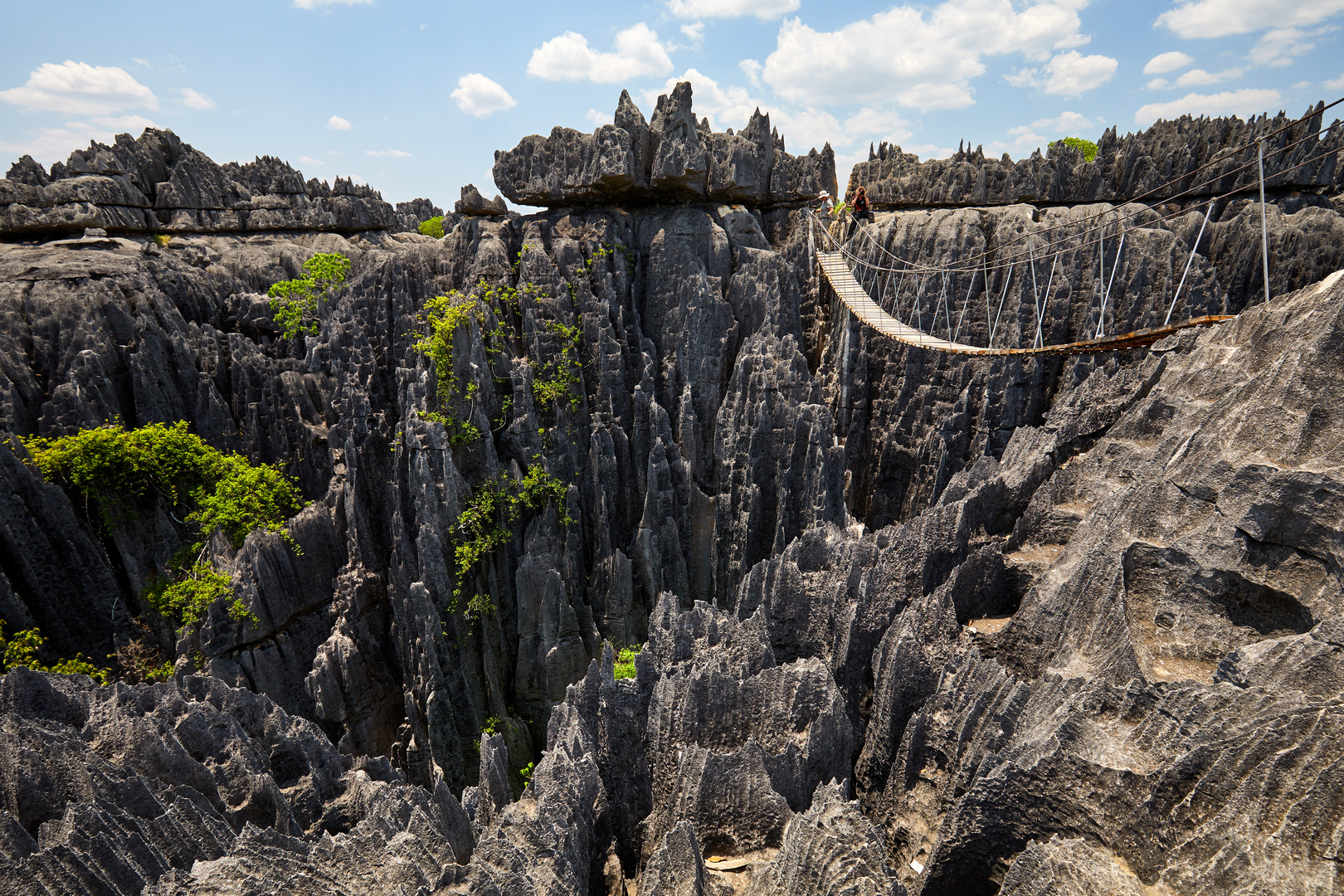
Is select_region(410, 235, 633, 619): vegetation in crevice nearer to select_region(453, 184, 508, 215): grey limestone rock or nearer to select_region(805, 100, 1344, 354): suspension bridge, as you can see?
select_region(453, 184, 508, 215): grey limestone rock

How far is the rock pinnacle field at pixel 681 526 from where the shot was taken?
678cm

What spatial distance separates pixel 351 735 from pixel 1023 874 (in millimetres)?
20852

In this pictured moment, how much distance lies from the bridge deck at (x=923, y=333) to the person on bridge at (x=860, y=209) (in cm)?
144

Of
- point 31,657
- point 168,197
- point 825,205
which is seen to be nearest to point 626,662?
point 31,657

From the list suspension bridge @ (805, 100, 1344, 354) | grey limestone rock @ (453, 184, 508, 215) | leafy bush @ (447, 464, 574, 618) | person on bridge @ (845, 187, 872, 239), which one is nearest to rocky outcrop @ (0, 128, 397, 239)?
grey limestone rock @ (453, 184, 508, 215)

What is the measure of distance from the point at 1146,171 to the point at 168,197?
4370 centimetres

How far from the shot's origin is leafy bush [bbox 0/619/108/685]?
17.7 m

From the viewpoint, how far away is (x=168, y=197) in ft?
105

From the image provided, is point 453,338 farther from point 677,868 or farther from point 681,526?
point 677,868

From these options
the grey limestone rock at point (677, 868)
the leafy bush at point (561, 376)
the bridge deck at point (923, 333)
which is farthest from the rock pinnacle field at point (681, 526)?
the bridge deck at point (923, 333)

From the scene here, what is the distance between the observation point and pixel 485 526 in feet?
68.0

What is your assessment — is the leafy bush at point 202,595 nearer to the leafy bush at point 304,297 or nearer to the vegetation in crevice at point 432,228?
the leafy bush at point 304,297

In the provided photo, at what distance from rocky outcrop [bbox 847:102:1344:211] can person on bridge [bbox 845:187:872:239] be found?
162cm

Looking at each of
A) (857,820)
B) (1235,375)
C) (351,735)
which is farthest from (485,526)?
(1235,375)
